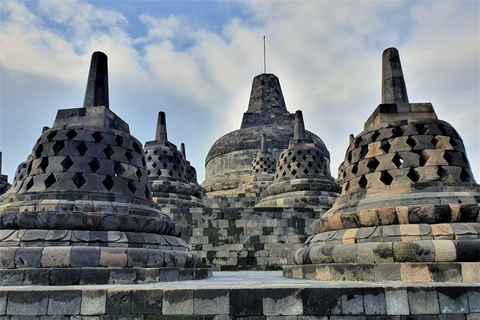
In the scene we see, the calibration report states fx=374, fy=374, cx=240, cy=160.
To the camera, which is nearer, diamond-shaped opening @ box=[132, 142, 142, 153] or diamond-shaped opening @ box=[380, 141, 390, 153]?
diamond-shaped opening @ box=[380, 141, 390, 153]

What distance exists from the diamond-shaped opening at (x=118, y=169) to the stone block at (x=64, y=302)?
270 cm

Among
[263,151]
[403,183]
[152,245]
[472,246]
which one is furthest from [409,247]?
[263,151]

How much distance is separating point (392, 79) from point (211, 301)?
519 cm

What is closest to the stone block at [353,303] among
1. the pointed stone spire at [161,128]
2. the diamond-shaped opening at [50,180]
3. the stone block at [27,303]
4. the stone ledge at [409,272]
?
the stone ledge at [409,272]

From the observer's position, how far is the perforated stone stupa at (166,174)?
12.9 m

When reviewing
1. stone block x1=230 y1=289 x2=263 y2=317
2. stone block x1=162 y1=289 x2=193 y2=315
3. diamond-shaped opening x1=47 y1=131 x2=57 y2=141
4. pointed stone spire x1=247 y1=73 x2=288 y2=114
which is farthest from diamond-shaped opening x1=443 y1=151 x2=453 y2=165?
pointed stone spire x1=247 y1=73 x2=288 y2=114

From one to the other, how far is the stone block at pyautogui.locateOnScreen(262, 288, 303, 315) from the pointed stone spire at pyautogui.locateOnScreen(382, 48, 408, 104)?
4384mm

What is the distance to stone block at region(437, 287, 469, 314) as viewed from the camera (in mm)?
3373

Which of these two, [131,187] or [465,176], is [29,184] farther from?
[465,176]

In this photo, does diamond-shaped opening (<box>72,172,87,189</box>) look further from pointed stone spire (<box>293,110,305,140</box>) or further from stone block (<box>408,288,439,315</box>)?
pointed stone spire (<box>293,110,305,140</box>)

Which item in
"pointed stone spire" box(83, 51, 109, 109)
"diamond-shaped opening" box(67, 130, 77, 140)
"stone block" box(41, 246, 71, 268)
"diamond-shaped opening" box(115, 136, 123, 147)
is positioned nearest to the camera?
"stone block" box(41, 246, 71, 268)

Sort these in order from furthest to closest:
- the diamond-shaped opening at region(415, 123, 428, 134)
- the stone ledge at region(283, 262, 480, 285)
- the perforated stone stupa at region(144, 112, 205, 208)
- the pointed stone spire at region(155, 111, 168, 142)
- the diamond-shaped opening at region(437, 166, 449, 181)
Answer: the pointed stone spire at region(155, 111, 168, 142) → the perforated stone stupa at region(144, 112, 205, 208) → the diamond-shaped opening at region(415, 123, 428, 134) → the diamond-shaped opening at region(437, 166, 449, 181) → the stone ledge at region(283, 262, 480, 285)

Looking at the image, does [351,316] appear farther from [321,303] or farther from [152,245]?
[152,245]

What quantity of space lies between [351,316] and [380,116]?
3758 millimetres
